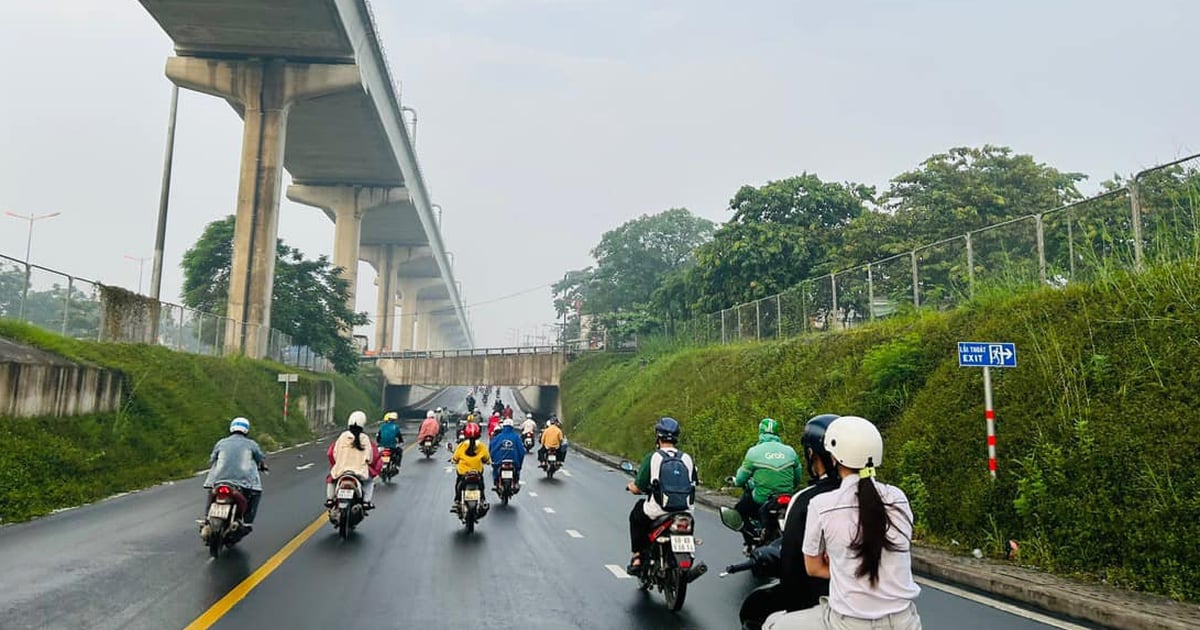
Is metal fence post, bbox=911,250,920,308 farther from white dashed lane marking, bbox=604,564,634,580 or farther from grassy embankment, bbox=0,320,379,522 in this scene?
grassy embankment, bbox=0,320,379,522

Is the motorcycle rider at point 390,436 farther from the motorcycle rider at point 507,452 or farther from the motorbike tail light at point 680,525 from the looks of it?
the motorbike tail light at point 680,525

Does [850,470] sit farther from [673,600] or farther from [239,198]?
[239,198]

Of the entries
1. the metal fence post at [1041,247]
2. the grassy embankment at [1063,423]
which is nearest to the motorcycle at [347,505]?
the grassy embankment at [1063,423]

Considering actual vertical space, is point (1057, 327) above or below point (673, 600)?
above

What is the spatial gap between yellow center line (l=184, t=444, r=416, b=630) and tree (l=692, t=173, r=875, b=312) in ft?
88.3

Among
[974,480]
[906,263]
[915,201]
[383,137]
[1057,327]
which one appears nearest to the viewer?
[974,480]

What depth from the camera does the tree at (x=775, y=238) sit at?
3481 centimetres

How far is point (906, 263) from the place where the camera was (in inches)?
742

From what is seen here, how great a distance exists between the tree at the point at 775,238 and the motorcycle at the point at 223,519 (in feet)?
91.0

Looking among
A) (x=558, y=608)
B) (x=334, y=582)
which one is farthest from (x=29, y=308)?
(x=558, y=608)

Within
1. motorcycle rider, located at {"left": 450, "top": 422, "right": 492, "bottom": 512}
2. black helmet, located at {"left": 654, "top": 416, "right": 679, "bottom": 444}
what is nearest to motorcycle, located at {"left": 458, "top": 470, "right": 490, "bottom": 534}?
motorcycle rider, located at {"left": 450, "top": 422, "right": 492, "bottom": 512}

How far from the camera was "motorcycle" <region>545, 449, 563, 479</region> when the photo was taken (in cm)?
2108

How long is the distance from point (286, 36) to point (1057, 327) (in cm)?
3438

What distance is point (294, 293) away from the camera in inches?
1853
